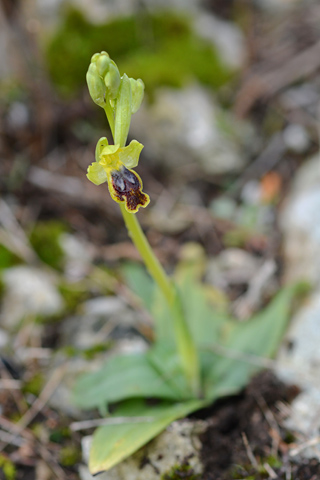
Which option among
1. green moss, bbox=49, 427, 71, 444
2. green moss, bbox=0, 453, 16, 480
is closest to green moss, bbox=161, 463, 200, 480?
green moss, bbox=49, 427, 71, 444

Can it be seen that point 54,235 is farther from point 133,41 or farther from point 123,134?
point 133,41

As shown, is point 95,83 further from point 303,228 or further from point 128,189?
point 303,228

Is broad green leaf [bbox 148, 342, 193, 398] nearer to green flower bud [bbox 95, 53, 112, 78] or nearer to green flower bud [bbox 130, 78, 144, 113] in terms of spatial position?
green flower bud [bbox 130, 78, 144, 113]

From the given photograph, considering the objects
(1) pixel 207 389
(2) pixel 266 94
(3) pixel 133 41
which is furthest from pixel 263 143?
(1) pixel 207 389

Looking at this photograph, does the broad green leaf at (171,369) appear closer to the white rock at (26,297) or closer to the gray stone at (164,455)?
the gray stone at (164,455)

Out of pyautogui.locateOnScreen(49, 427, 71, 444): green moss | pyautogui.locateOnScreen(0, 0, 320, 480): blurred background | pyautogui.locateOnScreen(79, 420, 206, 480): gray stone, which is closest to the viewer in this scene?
pyautogui.locateOnScreen(79, 420, 206, 480): gray stone

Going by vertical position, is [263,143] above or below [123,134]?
above

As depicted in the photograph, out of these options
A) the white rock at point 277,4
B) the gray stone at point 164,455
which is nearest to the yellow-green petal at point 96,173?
the gray stone at point 164,455
